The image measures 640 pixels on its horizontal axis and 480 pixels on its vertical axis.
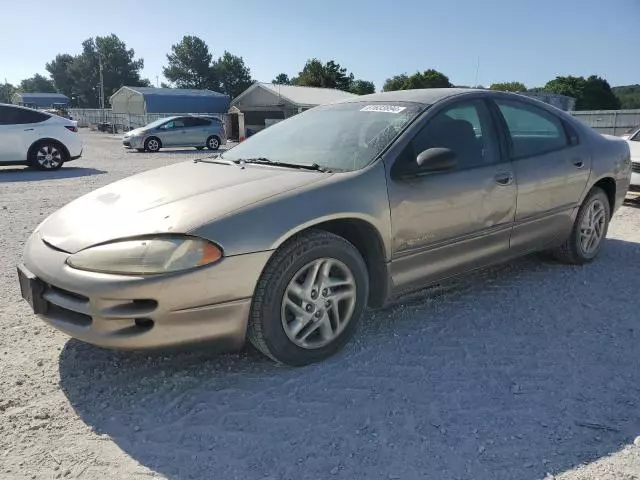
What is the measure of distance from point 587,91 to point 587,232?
66.0 m

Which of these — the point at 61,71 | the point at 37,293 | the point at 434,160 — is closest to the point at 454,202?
the point at 434,160

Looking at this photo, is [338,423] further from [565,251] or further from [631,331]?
[565,251]

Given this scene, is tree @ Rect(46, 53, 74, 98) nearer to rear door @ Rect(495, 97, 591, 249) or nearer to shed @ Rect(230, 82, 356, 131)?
shed @ Rect(230, 82, 356, 131)

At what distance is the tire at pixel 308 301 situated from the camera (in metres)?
2.67

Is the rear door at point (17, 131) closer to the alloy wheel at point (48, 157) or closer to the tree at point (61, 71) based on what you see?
the alloy wheel at point (48, 157)

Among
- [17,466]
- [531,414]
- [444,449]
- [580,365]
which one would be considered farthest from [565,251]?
[17,466]

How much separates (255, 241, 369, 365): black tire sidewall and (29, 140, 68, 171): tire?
1105 cm

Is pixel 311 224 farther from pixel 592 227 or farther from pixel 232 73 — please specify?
pixel 232 73

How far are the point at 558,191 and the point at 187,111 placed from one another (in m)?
47.2

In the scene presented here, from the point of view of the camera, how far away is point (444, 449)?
7.20 feet

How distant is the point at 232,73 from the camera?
90438 mm

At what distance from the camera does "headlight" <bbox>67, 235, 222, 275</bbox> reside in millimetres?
2418

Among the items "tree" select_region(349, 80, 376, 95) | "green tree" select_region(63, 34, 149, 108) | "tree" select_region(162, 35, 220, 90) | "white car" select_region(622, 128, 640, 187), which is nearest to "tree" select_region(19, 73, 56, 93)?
"green tree" select_region(63, 34, 149, 108)

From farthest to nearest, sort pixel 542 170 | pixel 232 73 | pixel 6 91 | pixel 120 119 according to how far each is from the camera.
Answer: pixel 6 91 → pixel 232 73 → pixel 120 119 → pixel 542 170
